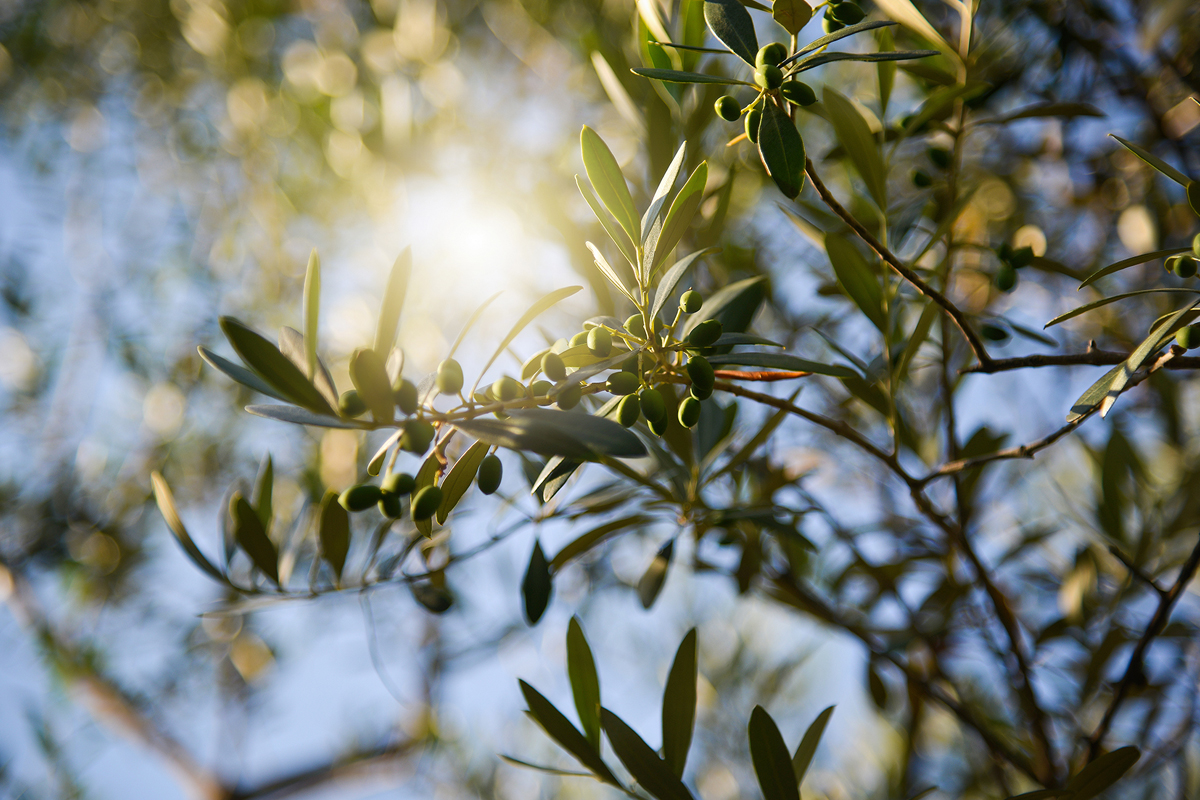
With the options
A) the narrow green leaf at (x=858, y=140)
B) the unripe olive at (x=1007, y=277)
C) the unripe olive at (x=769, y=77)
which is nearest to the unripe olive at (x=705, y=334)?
the unripe olive at (x=769, y=77)

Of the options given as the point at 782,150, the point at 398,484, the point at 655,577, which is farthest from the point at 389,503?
the point at 655,577

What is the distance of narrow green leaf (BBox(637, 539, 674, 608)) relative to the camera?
2.59 ft

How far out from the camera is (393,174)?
1498mm

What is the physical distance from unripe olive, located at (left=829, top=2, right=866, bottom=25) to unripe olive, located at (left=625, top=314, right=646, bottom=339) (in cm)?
25

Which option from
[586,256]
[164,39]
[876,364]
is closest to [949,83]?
[876,364]

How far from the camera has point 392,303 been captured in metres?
0.37

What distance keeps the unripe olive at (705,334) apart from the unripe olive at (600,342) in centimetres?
6

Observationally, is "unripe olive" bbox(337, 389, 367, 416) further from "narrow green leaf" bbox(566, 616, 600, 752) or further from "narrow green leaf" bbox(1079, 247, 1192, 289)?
"narrow green leaf" bbox(1079, 247, 1192, 289)

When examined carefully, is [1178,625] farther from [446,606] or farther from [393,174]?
[393,174]

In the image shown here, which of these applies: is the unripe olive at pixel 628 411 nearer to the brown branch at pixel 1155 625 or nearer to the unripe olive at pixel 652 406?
the unripe olive at pixel 652 406

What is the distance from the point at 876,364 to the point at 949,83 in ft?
1.01

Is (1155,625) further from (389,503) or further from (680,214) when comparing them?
(389,503)

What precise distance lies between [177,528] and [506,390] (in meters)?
0.44

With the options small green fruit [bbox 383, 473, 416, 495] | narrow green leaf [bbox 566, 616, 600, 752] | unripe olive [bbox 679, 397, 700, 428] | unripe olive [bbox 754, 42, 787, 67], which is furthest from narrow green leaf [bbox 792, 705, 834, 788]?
unripe olive [bbox 754, 42, 787, 67]
